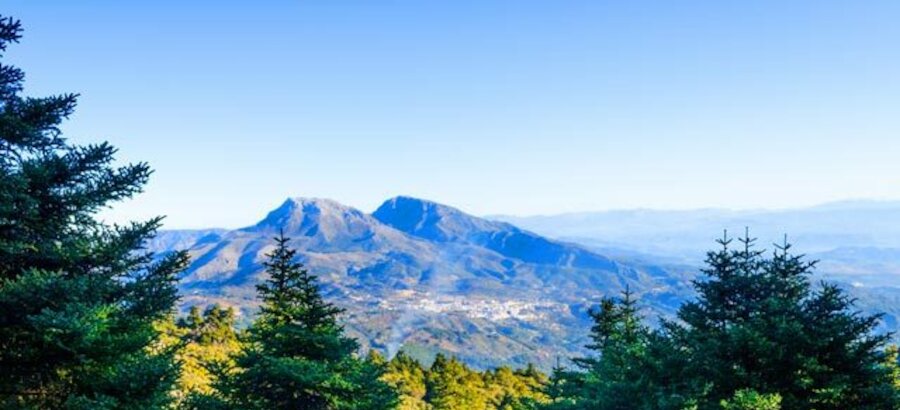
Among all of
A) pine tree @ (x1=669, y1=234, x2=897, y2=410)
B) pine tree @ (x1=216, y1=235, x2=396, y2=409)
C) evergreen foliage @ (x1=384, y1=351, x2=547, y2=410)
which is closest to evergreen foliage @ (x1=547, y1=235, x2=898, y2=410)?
pine tree @ (x1=669, y1=234, x2=897, y2=410)

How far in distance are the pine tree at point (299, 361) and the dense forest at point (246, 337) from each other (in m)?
0.05

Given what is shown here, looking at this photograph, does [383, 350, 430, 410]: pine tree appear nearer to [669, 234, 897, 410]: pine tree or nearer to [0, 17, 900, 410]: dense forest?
[0, 17, 900, 410]: dense forest

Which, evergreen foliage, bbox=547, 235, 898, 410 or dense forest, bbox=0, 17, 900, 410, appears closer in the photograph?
dense forest, bbox=0, 17, 900, 410

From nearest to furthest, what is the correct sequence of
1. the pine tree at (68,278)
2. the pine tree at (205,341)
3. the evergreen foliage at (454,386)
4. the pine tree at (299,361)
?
the pine tree at (68,278) → the pine tree at (299,361) → the pine tree at (205,341) → the evergreen foliage at (454,386)

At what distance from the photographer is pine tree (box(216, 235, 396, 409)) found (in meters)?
18.1

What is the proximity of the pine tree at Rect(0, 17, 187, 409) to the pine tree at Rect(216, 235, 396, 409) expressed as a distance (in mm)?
6145

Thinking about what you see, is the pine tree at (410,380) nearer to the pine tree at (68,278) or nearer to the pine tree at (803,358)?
the pine tree at (803,358)

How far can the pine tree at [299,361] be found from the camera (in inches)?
714

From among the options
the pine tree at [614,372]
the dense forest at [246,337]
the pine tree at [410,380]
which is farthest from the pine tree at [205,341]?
the dense forest at [246,337]

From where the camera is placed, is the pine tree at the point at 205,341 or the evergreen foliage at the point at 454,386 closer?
the pine tree at the point at 205,341

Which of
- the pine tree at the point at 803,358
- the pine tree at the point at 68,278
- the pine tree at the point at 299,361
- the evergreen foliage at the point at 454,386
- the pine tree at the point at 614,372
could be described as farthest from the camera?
the evergreen foliage at the point at 454,386

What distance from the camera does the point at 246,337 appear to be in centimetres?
1959

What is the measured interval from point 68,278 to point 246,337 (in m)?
8.52

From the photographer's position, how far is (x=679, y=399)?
16.3 meters
